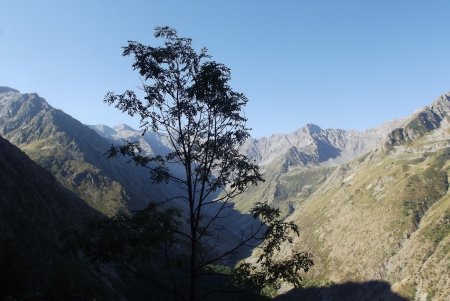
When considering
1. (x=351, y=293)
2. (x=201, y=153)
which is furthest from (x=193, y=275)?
(x=351, y=293)

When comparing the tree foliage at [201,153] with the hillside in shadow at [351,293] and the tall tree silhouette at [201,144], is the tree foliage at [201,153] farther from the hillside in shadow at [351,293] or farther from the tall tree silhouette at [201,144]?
the hillside in shadow at [351,293]

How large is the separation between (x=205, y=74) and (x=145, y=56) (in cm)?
332

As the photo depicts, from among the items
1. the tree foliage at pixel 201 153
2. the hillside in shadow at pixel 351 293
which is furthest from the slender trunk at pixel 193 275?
the hillside in shadow at pixel 351 293

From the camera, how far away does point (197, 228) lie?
2255 centimetres

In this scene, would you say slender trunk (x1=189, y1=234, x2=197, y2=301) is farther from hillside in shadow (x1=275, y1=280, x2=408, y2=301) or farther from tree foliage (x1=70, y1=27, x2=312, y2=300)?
hillside in shadow (x1=275, y1=280, x2=408, y2=301)

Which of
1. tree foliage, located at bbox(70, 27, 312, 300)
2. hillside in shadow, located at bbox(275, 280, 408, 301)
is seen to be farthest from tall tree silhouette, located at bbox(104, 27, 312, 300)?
hillside in shadow, located at bbox(275, 280, 408, 301)

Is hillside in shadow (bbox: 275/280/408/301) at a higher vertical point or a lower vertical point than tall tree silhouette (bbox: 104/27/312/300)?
lower

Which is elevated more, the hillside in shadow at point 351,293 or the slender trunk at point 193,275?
the slender trunk at point 193,275

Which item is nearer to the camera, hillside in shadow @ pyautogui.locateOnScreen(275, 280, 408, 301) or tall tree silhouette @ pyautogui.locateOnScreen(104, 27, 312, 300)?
tall tree silhouette @ pyautogui.locateOnScreen(104, 27, 312, 300)

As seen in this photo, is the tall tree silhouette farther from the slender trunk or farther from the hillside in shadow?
the hillside in shadow

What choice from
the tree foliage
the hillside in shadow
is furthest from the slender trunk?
the hillside in shadow

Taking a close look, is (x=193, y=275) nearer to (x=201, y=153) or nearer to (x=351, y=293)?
(x=201, y=153)

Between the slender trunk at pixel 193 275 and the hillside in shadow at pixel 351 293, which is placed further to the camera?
the hillside in shadow at pixel 351 293

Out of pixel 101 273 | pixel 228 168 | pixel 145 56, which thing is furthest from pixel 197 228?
pixel 101 273
